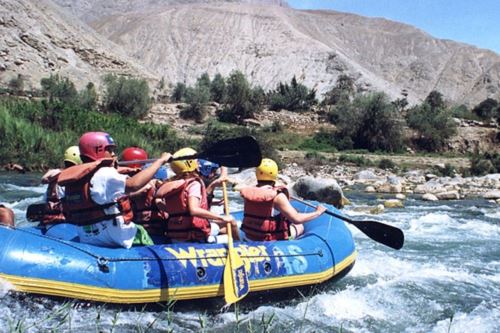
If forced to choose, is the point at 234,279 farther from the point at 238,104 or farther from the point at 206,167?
the point at 238,104

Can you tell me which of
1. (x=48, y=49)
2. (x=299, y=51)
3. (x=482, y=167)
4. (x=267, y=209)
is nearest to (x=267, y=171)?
(x=267, y=209)

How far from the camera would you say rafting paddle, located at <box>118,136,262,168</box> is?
539 centimetres

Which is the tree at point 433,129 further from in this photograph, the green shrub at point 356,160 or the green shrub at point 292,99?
the green shrub at point 292,99

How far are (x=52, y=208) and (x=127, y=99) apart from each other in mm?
27939

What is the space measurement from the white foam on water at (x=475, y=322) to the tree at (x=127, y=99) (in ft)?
95.0

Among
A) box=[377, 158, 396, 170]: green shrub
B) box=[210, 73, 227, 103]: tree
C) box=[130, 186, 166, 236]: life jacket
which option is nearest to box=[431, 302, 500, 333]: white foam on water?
box=[130, 186, 166, 236]: life jacket

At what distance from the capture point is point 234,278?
487 cm

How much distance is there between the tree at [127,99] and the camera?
3303cm

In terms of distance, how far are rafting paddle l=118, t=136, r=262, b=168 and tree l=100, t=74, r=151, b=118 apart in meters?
→ 28.1

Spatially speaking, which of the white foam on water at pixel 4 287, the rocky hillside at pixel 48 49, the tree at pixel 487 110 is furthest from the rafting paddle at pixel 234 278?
the tree at pixel 487 110

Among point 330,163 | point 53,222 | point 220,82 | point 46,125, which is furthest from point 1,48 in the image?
point 53,222

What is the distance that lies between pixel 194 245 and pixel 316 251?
4.78 feet

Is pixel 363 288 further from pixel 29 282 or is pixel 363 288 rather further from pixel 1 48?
pixel 1 48

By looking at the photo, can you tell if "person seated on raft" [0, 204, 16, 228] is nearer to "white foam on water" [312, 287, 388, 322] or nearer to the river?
the river
